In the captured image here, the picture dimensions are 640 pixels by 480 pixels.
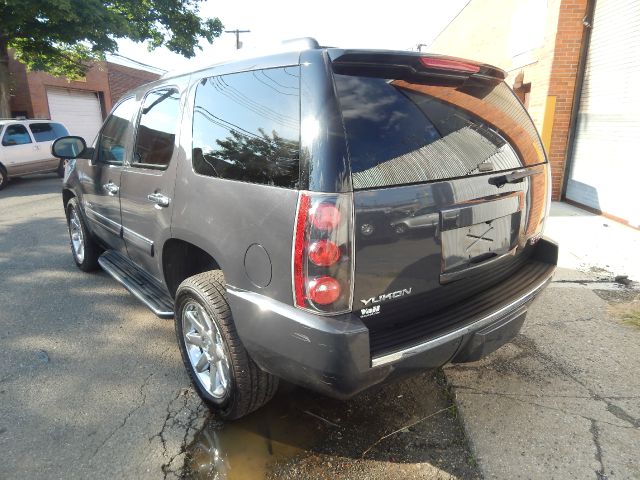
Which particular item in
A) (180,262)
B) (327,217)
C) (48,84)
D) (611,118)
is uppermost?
(48,84)

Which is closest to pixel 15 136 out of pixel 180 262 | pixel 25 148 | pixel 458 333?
pixel 25 148

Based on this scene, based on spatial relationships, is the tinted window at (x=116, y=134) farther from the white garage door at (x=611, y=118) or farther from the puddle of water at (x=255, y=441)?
the white garage door at (x=611, y=118)

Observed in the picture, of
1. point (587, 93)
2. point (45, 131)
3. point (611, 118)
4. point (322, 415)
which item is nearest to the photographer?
point (322, 415)

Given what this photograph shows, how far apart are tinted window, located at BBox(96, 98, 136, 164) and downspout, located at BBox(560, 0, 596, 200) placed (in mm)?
7930

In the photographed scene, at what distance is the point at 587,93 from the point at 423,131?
7582 millimetres

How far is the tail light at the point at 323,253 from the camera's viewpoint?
5.88 ft

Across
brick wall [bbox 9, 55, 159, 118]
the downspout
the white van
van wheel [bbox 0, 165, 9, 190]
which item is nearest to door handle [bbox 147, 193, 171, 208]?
the downspout

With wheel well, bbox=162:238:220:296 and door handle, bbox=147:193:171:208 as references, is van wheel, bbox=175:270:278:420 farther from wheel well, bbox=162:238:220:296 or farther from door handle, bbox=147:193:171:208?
door handle, bbox=147:193:171:208

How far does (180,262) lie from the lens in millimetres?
2947

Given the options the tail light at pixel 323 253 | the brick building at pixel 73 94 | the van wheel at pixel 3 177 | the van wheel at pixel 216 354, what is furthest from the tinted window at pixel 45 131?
the tail light at pixel 323 253

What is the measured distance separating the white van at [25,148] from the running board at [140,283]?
10.6 metres

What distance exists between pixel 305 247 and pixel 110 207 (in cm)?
261

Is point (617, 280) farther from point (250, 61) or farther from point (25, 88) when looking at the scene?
point (25, 88)

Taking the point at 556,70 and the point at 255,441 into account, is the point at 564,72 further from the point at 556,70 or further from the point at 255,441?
the point at 255,441
